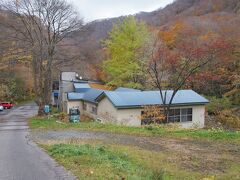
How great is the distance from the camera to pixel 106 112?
27.7m

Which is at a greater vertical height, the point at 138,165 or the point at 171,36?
the point at 171,36

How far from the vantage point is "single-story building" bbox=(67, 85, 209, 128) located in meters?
26.1

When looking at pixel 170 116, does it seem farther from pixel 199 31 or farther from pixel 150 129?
pixel 199 31

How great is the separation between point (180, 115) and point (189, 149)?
13.9m

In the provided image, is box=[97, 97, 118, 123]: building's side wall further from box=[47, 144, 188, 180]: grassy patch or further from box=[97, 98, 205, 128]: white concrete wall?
box=[47, 144, 188, 180]: grassy patch

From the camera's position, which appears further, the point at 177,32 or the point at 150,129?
the point at 177,32

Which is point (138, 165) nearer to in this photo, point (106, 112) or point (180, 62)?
point (106, 112)

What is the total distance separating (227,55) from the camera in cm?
3756

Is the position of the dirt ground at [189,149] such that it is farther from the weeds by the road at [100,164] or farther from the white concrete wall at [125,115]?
the white concrete wall at [125,115]

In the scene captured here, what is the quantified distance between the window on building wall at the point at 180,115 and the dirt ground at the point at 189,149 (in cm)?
1019

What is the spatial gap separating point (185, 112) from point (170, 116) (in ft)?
5.79

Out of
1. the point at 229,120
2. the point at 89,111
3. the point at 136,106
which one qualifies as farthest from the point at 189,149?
the point at 89,111

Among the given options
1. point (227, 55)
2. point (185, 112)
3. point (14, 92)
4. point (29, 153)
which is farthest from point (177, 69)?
point (14, 92)

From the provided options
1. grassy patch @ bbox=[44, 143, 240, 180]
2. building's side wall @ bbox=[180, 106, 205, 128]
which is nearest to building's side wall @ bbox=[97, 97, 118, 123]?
building's side wall @ bbox=[180, 106, 205, 128]
